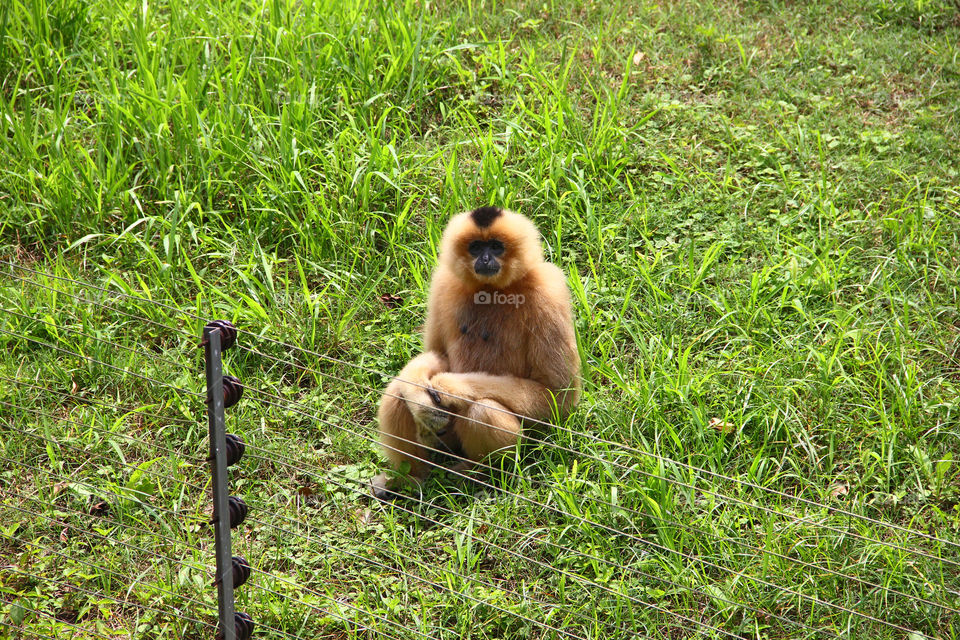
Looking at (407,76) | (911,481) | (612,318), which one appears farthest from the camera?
(407,76)

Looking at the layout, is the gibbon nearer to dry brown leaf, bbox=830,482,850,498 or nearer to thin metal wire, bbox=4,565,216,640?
thin metal wire, bbox=4,565,216,640

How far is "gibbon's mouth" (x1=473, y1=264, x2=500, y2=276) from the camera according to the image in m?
3.62

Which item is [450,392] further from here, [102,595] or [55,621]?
[55,621]

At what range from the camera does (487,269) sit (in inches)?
143

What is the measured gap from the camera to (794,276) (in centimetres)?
460

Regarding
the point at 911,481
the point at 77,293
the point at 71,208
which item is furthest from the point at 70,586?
the point at 911,481

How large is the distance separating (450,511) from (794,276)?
224cm

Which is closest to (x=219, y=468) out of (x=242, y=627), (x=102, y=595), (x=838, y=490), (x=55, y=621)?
(x=242, y=627)

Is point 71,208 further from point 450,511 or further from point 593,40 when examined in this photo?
point 593,40

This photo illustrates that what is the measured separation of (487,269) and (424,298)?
1.02 meters

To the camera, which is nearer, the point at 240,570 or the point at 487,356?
the point at 240,570

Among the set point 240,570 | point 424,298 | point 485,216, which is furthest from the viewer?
point 424,298

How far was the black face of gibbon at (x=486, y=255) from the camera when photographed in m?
3.63

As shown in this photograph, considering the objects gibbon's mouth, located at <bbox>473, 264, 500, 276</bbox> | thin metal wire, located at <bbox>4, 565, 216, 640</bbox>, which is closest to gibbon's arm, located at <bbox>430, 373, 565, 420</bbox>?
gibbon's mouth, located at <bbox>473, 264, 500, 276</bbox>
